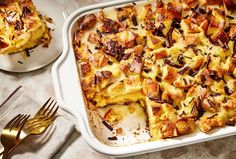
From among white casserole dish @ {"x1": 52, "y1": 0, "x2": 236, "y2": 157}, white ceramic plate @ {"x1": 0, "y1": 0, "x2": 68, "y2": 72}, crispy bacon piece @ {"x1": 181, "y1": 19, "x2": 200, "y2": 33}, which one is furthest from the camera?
white ceramic plate @ {"x1": 0, "y1": 0, "x2": 68, "y2": 72}

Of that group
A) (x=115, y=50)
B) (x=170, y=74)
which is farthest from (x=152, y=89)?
(x=115, y=50)

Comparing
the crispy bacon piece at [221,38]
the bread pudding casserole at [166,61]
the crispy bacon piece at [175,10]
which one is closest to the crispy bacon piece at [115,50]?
the bread pudding casserole at [166,61]

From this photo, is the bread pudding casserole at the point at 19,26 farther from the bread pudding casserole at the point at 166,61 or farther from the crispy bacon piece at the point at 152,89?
the crispy bacon piece at the point at 152,89

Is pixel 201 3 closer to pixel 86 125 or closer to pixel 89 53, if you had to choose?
pixel 89 53

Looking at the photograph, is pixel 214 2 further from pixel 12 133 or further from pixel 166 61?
pixel 12 133

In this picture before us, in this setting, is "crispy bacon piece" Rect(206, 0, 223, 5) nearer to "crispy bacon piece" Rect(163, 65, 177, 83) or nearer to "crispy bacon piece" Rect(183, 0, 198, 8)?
"crispy bacon piece" Rect(183, 0, 198, 8)

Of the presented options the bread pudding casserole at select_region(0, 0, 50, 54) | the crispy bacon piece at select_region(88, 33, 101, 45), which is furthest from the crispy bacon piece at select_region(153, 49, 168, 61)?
the bread pudding casserole at select_region(0, 0, 50, 54)
